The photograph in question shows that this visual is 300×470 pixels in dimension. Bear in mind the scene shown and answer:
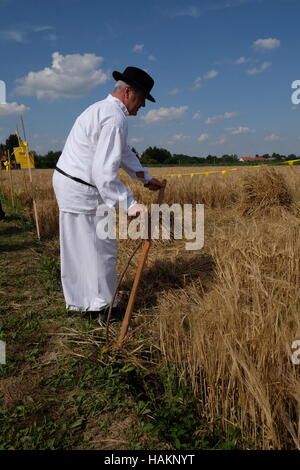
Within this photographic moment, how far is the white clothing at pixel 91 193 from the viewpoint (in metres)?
2.20

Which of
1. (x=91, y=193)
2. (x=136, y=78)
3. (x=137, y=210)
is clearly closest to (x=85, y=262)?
(x=91, y=193)

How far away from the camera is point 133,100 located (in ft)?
7.88

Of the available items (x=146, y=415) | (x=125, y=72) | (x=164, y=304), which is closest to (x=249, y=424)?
(x=146, y=415)

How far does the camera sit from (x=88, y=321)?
2760mm

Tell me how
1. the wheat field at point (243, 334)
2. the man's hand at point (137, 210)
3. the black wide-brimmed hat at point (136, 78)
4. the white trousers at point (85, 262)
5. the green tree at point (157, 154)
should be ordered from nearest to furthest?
the wheat field at point (243, 334) < the man's hand at point (137, 210) < the black wide-brimmed hat at point (136, 78) < the white trousers at point (85, 262) < the green tree at point (157, 154)

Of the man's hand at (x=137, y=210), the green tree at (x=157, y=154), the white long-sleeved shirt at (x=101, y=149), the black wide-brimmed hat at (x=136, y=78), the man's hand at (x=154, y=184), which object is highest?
the green tree at (x=157, y=154)

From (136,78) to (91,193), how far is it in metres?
0.85

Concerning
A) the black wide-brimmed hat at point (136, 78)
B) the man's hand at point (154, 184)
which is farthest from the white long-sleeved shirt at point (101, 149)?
the man's hand at point (154, 184)

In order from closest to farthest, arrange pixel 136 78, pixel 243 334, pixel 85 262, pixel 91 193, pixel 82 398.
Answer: pixel 243 334 → pixel 82 398 → pixel 136 78 → pixel 91 193 → pixel 85 262

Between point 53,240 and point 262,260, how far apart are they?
13.1 feet

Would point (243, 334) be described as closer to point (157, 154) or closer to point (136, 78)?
point (136, 78)

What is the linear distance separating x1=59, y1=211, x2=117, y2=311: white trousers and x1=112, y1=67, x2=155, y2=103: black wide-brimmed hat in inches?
38.7

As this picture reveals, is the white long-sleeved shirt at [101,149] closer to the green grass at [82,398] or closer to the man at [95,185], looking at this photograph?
the man at [95,185]
